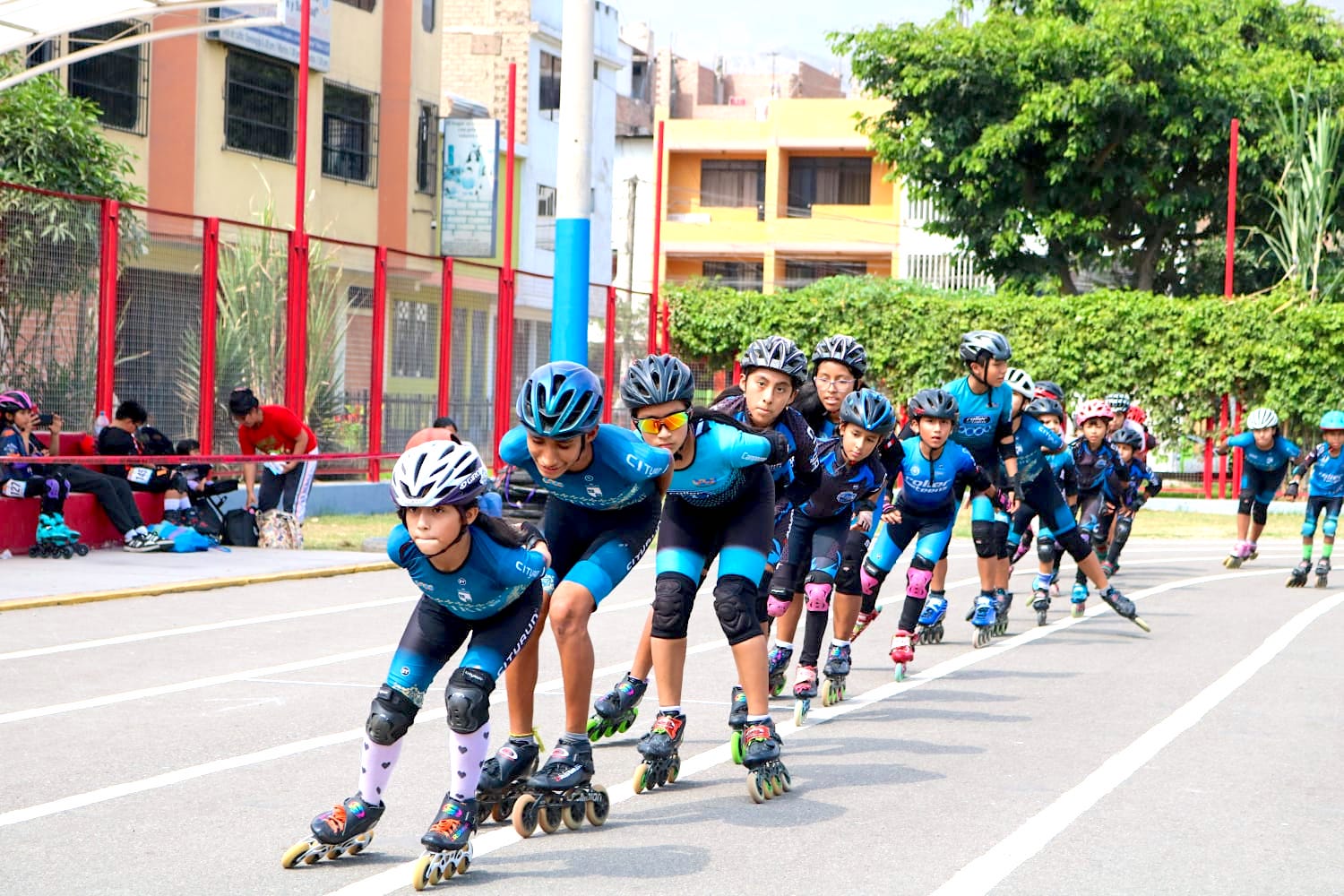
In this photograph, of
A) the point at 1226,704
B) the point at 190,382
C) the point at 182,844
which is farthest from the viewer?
the point at 190,382

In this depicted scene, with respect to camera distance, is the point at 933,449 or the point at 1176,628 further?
the point at 1176,628

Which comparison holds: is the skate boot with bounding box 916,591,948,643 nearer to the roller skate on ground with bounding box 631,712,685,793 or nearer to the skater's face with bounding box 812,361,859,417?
the skater's face with bounding box 812,361,859,417

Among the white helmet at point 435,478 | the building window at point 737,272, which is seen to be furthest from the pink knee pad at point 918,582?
the building window at point 737,272

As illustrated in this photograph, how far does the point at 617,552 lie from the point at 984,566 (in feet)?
21.6

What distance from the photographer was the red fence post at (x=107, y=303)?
1714cm

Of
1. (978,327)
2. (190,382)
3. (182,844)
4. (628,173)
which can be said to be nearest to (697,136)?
(628,173)

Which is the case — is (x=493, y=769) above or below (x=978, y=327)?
below

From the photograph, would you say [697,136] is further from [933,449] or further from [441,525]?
[441,525]

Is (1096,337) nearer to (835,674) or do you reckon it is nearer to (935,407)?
(935,407)

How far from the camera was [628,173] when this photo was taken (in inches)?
2643

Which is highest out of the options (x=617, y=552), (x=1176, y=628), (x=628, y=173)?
(x=628, y=173)

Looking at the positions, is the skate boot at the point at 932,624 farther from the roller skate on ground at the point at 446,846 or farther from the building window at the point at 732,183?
the building window at the point at 732,183

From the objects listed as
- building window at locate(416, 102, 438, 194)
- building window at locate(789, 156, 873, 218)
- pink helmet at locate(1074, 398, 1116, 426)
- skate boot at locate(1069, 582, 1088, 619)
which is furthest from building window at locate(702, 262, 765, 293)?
skate boot at locate(1069, 582, 1088, 619)

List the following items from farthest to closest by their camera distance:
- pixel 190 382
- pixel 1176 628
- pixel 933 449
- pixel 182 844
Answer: pixel 190 382 < pixel 1176 628 < pixel 933 449 < pixel 182 844
